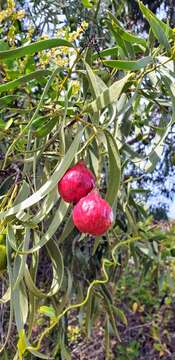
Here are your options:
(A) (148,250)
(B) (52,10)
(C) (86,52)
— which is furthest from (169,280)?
(C) (86,52)

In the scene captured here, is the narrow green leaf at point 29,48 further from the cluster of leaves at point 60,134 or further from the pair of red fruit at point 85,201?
the pair of red fruit at point 85,201

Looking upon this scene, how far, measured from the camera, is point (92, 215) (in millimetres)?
732

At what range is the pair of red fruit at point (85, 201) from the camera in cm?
74

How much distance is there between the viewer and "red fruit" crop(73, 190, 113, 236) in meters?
0.74

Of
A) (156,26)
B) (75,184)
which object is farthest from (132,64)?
(75,184)

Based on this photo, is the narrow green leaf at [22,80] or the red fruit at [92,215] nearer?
the red fruit at [92,215]

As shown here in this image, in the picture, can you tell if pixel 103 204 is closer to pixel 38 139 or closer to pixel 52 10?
pixel 38 139

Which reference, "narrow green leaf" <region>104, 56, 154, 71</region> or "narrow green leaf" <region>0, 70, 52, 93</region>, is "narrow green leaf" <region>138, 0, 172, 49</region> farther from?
"narrow green leaf" <region>0, 70, 52, 93</region>

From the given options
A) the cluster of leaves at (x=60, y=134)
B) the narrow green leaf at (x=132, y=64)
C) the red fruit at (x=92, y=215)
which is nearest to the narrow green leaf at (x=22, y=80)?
the cluster of leaves at (x=60, y=134)

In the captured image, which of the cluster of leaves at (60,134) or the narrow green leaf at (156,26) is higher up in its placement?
the narrow green leaf at (156,26)

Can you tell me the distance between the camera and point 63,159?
0.79 m

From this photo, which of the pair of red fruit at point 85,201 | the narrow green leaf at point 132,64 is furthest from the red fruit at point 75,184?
the narrow green leaf at point 132,64

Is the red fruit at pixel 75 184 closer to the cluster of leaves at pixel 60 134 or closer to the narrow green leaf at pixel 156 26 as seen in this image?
the cluster of leaves at pixel 60 134

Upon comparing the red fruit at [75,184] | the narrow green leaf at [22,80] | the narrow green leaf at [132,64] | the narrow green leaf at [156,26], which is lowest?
the red fruit at [75,184]
